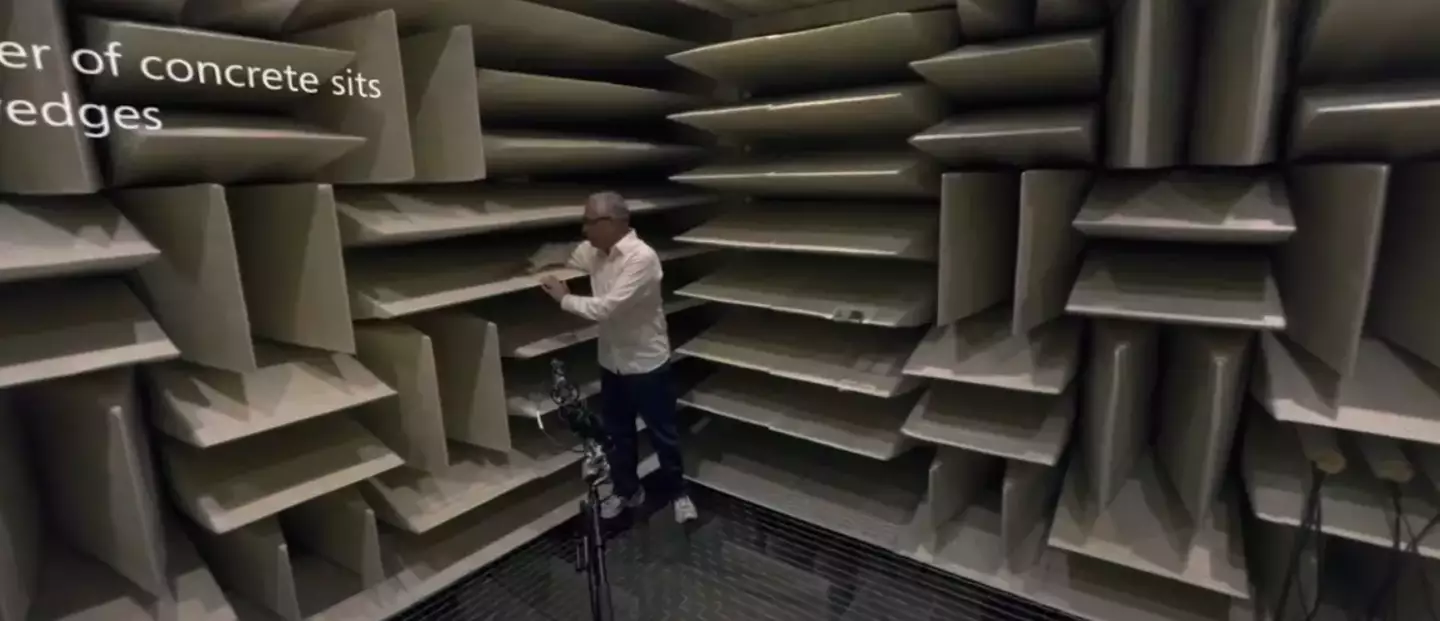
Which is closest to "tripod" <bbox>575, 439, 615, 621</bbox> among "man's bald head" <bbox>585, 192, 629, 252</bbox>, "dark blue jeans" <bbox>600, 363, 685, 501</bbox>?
"dark blue jeans" <bbox>600, 363, 685, 501</bbox>

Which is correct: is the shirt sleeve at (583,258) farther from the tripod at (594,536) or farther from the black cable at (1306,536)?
the black cable at (1306,536)

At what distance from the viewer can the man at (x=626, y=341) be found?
6.67ft

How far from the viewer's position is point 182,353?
1.55 metres

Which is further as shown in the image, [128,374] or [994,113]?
[994,113]

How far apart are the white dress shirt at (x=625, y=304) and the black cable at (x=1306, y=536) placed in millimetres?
1651

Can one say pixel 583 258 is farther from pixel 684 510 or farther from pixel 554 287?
pixel 684 510

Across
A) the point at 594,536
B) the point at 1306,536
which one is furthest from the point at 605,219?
the point at 1306,536

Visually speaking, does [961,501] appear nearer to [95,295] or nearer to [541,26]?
[541,26]

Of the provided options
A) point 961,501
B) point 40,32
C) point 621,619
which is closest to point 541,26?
point 40,32

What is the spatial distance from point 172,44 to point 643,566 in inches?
68.4

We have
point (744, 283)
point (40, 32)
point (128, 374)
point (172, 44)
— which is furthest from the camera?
point (744, 283)

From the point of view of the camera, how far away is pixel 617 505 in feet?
7.71

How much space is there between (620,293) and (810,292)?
60 centimetres

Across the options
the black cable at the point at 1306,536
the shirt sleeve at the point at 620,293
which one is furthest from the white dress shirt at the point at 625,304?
the black cable at the point at 1306,536
